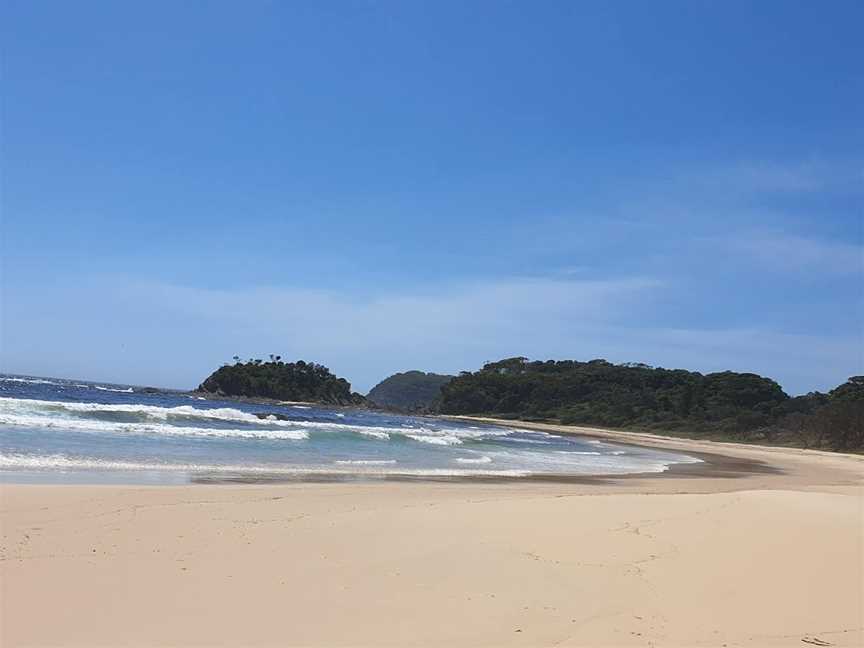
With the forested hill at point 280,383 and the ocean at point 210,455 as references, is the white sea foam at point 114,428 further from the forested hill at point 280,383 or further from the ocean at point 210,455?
the forested hill at point 280,383

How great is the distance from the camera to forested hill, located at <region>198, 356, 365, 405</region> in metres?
120

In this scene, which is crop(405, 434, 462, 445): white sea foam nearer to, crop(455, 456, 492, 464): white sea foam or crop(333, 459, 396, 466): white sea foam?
crop(455, 456, 492, 464): white sea foam

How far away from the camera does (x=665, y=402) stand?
90750 mm

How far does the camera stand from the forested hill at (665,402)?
5131 cm

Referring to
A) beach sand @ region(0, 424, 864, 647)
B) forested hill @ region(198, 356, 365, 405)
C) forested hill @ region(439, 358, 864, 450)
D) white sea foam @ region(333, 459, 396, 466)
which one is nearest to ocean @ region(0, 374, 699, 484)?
white sea foam @ region(333, 459, 396, 466)

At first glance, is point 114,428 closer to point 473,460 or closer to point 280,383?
point 473,460

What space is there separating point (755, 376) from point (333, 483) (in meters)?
86.5

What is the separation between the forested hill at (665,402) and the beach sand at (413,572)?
42014mm

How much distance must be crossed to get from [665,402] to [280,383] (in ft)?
208

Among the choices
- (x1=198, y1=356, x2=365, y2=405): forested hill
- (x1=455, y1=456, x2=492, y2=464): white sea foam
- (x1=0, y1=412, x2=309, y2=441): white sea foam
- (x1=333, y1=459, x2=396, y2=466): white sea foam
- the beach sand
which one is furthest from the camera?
(x1=198, y1=356, x2=365, y2=405): forested hill

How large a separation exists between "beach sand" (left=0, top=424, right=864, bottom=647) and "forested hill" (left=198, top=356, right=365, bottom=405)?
111 m

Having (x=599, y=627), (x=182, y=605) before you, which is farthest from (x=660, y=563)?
(x=182, y=605)

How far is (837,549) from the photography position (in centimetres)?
785

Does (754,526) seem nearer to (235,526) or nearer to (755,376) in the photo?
(235,526)
